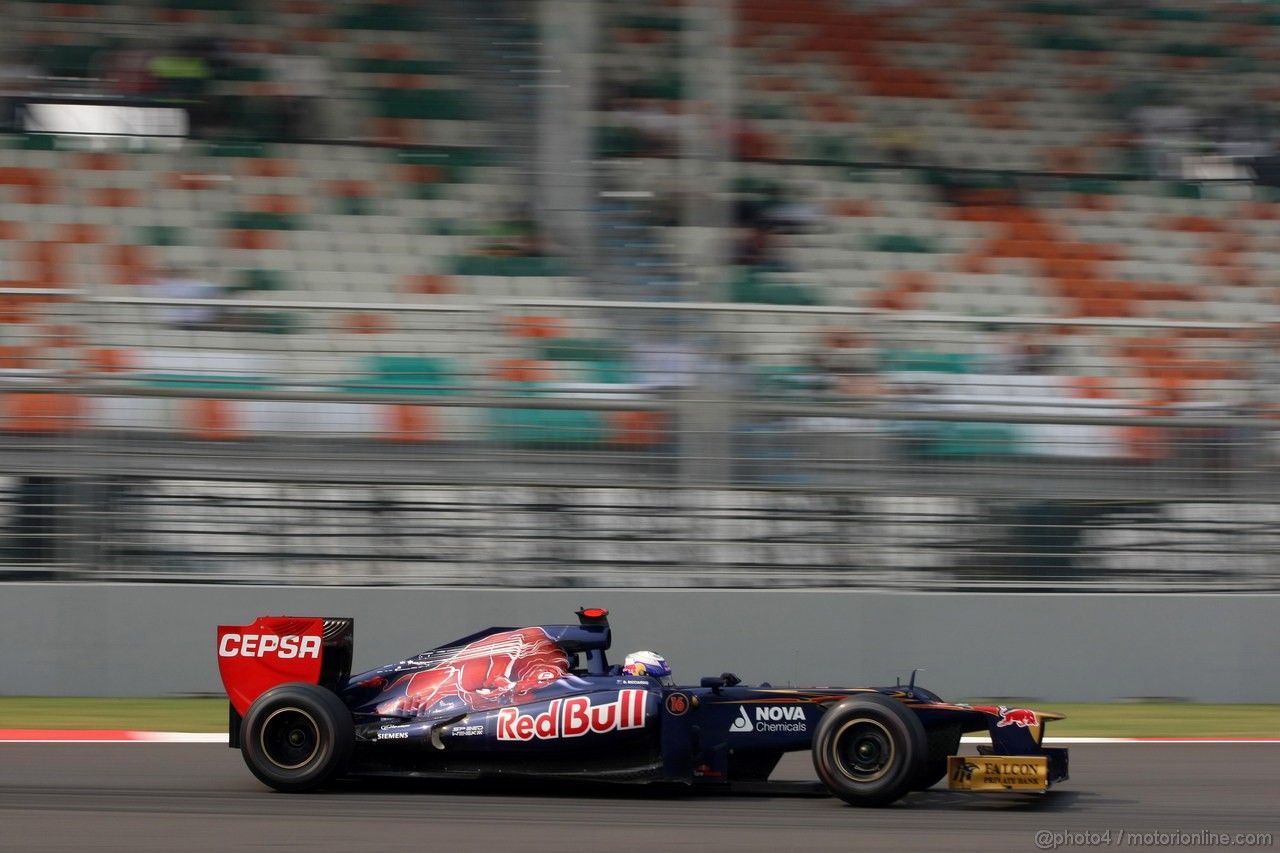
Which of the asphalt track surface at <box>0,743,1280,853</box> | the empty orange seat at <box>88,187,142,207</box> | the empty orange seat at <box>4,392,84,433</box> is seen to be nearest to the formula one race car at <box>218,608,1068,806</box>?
the asphalt track surface at <box>0,743,1280,853</box>

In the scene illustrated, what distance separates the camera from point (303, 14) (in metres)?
14.9

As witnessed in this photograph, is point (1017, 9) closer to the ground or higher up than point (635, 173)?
higher up

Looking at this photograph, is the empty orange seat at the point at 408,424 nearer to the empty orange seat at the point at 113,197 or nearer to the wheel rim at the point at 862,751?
the wheel rim at the point at 862,751

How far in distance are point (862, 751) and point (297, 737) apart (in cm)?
212

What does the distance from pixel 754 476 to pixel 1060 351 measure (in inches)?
75.4

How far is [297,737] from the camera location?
586 centimetres

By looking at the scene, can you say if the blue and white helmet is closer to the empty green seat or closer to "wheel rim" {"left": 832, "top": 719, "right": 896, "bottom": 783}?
"wheel rim" {"left": 832, "top": 719, "right": 896, "bottom": 783}

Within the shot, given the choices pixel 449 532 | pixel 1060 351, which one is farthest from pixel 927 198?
pixel 449 532

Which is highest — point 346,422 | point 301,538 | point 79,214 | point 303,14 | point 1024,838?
point 303,14

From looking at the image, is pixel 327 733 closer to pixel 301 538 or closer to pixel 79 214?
pixel 301 538

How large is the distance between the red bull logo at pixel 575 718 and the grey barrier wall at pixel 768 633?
10.7ft

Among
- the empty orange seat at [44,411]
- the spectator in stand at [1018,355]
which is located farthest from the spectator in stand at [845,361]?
the empty orange seat at [44,411]

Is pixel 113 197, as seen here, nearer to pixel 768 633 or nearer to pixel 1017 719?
pixel 768 633

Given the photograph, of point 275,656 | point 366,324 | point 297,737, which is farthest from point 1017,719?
Result: point 366,324
